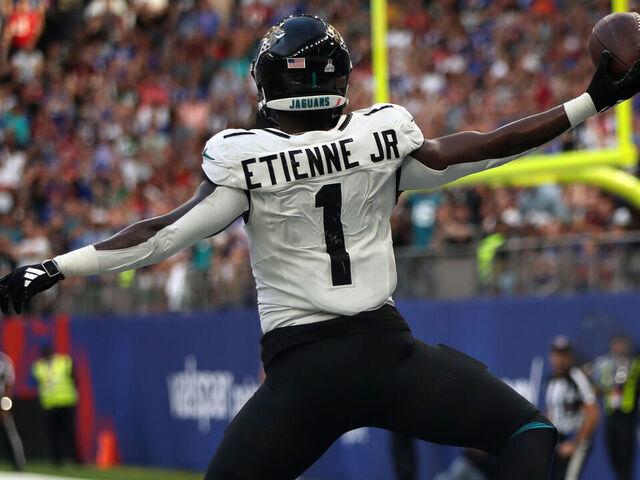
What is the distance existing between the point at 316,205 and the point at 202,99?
13.3m

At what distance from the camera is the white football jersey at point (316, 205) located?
3.62m

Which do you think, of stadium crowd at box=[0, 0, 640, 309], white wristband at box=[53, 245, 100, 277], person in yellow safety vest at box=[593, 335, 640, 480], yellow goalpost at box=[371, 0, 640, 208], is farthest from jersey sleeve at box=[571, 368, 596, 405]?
white wristband at box=[53, 245, 100, 277]

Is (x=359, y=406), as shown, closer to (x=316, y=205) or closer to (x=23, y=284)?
(x=316, y=205)

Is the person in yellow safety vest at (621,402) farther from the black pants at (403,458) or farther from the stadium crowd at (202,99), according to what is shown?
the black pants at (403,458)

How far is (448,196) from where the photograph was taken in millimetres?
11148

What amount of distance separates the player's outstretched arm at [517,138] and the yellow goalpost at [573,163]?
472cm

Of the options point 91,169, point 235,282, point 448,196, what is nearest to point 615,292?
point 448,196

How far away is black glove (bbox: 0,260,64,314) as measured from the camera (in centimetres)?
345

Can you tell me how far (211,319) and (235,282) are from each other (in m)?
1.06

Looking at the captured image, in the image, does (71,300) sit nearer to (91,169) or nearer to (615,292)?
(91,169)

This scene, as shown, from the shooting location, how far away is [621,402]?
9.77 metres

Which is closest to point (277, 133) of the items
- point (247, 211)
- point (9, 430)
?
point (247, 211)

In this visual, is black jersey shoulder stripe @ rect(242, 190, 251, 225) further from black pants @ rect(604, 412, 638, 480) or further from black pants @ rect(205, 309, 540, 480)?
black pants @ rect(604, 412, 638, 480)

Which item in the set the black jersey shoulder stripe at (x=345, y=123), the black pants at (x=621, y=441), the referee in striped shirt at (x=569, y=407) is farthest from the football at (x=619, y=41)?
the black pants at (x=621, y=441)
